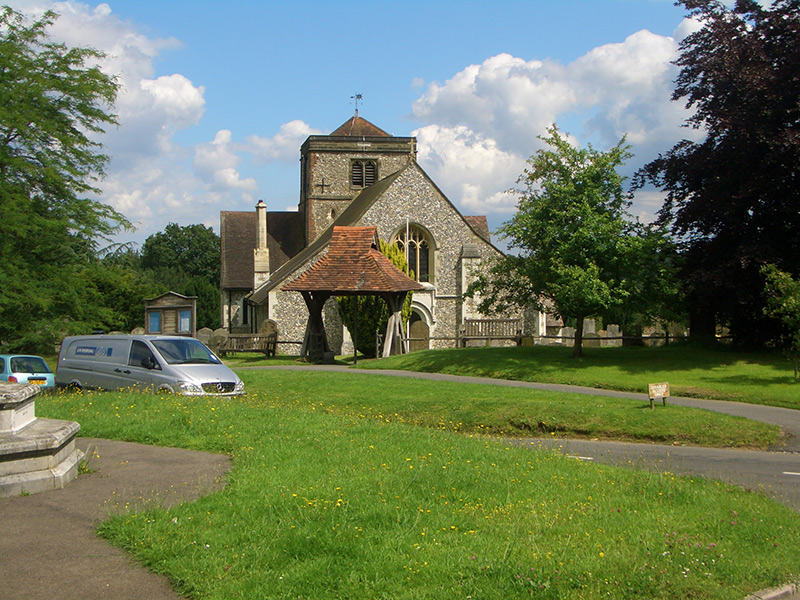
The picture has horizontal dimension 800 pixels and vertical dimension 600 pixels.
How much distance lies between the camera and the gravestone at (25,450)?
6945 mm

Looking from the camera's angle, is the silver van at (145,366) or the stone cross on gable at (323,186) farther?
the stone cross on gable at (323,186)

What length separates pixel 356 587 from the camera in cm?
499

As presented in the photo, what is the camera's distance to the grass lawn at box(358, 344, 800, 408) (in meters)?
18.7

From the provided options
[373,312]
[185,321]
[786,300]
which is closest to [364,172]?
[373,312]

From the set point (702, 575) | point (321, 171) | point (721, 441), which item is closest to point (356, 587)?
point (702, 575)

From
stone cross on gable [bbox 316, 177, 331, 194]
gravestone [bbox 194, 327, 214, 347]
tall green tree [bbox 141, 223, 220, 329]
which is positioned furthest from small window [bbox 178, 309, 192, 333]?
tall green tree [bbox 141, 223, 220, 329]

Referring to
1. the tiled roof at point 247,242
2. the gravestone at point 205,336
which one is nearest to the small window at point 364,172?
the tiled roof at point 247,242

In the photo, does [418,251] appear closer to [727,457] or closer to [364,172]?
[364,172]

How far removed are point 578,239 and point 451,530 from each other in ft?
58.9

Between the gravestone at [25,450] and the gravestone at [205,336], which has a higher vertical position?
the gravestone at [205,336]

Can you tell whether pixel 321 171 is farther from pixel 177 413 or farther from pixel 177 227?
pixel 177 227

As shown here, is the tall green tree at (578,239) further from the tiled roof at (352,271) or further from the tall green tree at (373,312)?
the tall green tree at (373,312)

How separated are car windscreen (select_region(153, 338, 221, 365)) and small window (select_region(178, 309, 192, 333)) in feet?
18.4

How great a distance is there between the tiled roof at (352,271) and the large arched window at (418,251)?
29.0 ft
